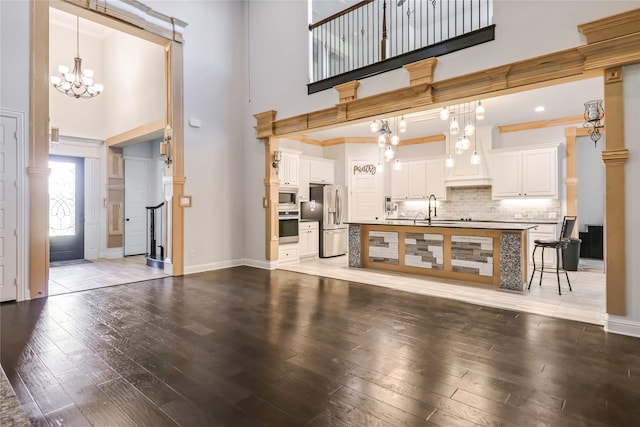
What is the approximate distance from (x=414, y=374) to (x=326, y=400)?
698mm

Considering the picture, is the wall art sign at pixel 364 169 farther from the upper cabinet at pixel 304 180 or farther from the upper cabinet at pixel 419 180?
the upper cabinet at pixel 304 180

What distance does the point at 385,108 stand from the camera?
15.9 feet

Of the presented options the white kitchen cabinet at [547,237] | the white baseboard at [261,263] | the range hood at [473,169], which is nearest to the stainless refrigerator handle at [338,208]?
the white baseboard at [261,263]

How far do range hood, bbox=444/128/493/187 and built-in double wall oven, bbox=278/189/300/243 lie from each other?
3716 mm

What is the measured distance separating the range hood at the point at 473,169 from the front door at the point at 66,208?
345 inches

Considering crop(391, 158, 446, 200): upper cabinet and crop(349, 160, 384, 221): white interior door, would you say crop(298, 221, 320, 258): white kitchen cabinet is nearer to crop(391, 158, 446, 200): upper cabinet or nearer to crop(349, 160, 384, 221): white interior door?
crop(349, 160, 384, 221): white interior door

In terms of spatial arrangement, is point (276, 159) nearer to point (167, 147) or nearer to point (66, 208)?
point (167, 147)

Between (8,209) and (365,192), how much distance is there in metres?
7.00

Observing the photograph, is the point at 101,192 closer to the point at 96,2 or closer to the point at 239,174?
the point at 239,174

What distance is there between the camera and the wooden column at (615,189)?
10.3 feet

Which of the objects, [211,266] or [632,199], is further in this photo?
[211,266]

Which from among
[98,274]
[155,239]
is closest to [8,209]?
[98,274]

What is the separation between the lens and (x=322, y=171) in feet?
27.9

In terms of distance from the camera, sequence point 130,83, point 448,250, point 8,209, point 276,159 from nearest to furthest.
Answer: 1. point 8,209
2. point 448,250
3. point 276,159
4. point 130,83
